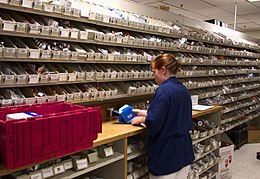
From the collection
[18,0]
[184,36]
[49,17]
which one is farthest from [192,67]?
[18,0]

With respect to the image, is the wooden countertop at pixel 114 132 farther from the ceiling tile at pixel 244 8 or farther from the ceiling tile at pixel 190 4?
the ceiling tile at pixel 244 8

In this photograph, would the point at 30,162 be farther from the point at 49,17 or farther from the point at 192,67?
the point at 192,67

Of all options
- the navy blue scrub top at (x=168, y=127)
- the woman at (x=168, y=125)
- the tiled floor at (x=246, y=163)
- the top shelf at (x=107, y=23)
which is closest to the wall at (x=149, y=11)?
the top shelf at (x=107, y=23)

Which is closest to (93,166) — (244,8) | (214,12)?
(244,8)

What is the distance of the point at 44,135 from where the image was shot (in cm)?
145

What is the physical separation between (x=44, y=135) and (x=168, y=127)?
3.47 ft

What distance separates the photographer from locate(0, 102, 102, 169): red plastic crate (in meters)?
1.33

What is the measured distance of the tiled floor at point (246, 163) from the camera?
167 inches

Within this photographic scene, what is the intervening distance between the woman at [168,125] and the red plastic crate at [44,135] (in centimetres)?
55

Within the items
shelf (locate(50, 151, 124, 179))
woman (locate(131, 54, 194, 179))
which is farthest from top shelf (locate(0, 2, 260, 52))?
shelf (locate(50, 151, 124, 179))

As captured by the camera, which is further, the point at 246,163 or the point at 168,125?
the point at 246,163

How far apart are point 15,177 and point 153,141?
1.13m

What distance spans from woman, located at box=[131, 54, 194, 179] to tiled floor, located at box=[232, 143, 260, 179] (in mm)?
2434

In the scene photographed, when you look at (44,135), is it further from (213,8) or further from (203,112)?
(213,8)
